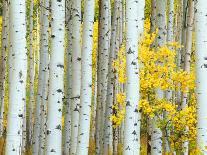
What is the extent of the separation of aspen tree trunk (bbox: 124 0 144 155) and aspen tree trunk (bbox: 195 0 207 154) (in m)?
1.20

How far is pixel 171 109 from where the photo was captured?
8625 millimetres

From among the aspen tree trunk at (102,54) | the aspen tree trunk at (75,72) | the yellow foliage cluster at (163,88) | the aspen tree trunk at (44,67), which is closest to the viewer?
the yellow foliage cluster at (163,88)

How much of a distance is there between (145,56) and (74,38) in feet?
5.18

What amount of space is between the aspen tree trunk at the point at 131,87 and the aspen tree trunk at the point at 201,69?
120 centimetres

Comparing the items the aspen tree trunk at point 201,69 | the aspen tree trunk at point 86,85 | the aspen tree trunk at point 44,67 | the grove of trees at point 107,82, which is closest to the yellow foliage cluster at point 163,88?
the grove of trees at point 107,82

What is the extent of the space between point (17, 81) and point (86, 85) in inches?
87.5

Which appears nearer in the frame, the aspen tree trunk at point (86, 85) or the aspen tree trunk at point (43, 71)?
the aspen tree trunk at point (86, 85)

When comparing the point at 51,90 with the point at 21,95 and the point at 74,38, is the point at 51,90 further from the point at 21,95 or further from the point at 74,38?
the point at 74,38

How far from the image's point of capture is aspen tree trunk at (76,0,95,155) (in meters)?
7.92

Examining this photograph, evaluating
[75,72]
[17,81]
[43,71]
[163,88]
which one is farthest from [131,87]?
[43,71]

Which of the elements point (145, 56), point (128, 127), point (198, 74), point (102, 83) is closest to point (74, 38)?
point (145, 56)

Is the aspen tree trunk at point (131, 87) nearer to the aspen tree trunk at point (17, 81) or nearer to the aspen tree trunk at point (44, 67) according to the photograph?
the aspen tree trunk at point (17, 81)

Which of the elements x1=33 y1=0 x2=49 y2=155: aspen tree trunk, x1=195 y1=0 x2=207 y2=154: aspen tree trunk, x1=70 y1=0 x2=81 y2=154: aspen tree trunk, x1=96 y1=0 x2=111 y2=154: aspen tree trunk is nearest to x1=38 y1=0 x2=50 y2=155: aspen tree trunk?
x1=33 y1=0 x2=49 y2=155: aspen tree trunk

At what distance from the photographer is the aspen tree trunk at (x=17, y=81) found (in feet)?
19.7
